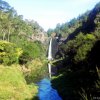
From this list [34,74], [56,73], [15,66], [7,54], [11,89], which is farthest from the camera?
[56,73]

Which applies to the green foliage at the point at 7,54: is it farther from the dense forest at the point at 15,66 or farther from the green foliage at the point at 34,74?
the green foliage at the point at 34,74

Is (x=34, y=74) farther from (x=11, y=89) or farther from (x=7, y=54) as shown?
(x=11, y=89)

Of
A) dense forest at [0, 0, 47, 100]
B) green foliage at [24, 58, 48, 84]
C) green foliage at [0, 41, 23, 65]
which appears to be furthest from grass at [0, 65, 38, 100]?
green foliage at [0, 41, 23, 65]

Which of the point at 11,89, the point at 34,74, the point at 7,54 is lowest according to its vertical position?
the point at 34,74

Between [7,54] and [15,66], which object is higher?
[7,54]

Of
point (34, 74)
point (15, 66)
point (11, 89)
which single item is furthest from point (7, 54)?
point (11, 89)

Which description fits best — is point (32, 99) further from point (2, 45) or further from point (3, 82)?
point (2, 45)

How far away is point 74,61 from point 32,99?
20.5 meters

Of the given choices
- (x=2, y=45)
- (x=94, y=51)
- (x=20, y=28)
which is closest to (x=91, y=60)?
(x=94, y=51)

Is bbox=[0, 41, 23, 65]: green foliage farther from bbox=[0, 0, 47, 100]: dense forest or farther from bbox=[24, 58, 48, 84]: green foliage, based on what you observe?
bbox=[24, 58, 48, 84]: green foliage

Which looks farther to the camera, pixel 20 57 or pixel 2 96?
pixel 20 57

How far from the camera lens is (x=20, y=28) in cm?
14988

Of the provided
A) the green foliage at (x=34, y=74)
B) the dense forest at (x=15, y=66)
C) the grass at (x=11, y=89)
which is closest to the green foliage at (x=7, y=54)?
the dense forest at (x=15, y=66)

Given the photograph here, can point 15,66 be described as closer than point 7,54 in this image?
No
